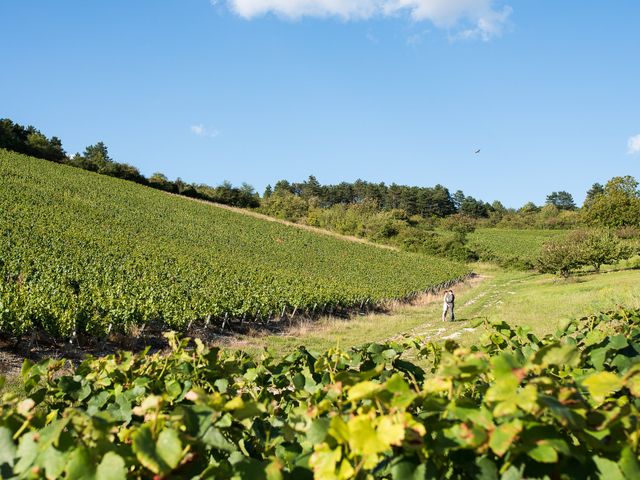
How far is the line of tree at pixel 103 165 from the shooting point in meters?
56.2

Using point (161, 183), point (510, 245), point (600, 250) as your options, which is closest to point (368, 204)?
point (510, 245)

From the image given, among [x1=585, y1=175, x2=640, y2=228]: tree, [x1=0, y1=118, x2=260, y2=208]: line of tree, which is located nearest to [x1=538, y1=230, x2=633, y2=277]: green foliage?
[x1=585, y1=175, x2=640, y2=228]: tree

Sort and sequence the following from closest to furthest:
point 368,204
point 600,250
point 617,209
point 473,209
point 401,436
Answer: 1. point 401,436
2. point 600,250
3. point 617,209
4. point 368,204
5. point 473,209

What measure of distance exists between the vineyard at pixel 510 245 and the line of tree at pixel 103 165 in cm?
3443

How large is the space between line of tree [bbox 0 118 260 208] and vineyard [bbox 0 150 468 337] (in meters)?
7.45

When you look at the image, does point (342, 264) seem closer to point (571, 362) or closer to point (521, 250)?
point (521, 250)

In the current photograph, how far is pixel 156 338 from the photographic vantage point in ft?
47.6

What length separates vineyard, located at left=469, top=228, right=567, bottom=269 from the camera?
51.4 metres

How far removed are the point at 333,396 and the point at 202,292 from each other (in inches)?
690

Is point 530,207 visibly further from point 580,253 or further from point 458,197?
point 580,253

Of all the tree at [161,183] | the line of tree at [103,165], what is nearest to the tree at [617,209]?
the line of tree at [103,165]

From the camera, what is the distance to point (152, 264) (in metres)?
23.0

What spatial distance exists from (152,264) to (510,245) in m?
56.2

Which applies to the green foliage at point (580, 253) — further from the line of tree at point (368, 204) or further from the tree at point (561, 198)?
the tree at point (561, 198)
